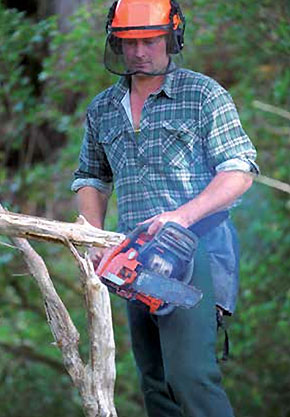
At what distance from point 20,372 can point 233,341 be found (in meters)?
1.80

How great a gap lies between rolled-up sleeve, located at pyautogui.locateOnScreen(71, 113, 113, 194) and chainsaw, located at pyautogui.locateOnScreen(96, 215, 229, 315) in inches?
23.9

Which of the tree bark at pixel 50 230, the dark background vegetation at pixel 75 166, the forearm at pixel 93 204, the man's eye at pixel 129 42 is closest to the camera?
the tree bark at pixel 50 230

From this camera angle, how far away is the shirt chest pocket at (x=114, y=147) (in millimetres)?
4188

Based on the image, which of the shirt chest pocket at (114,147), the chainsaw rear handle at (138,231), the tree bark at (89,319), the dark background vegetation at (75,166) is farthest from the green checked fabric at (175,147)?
the dark background vegetation at (75,166)

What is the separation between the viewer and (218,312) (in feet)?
13.7

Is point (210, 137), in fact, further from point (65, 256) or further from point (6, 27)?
point (65, 256)

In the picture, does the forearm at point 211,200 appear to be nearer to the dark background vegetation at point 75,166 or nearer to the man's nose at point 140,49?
the man's nose at point 140,49

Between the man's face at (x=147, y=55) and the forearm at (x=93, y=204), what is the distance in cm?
56

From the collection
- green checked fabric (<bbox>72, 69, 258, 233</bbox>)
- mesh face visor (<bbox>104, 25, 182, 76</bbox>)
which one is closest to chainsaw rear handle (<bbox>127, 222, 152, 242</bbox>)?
green checked fabric (<bbox>72, 69, 258, 233</bbox>)

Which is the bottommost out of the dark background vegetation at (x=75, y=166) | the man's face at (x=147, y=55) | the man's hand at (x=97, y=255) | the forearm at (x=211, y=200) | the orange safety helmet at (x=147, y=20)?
the dark background vegetation at (x=75, y=166)

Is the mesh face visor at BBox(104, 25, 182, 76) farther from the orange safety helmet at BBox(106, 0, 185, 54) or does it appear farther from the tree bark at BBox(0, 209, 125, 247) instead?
the tree bark at BBox(0, 209, 125, 247)

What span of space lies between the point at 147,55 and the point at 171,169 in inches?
17.6

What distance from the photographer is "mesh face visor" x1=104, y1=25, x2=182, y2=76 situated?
4.12m

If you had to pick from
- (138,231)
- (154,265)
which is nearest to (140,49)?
(138,231)
